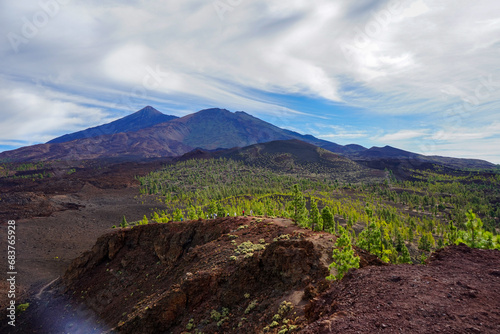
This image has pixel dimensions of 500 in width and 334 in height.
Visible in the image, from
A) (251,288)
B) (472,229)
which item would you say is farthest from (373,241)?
(251,288)

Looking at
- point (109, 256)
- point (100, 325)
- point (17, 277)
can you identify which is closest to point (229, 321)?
point (100, 325)

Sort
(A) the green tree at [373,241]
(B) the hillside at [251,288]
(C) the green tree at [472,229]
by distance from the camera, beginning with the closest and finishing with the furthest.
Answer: (B) the hillside at [251,288] → (C) the green tree at [472,229] → (A) the green tree at [373,241]

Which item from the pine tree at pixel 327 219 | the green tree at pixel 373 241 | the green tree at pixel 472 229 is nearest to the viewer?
the green tree at pixel 472 229

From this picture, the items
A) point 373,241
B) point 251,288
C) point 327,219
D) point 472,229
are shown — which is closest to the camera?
point 472,229

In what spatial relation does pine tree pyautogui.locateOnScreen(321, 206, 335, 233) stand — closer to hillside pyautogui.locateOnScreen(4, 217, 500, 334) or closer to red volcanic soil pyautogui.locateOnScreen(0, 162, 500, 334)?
red volcanic soil pyautogui.locateOnScreen(0, 162, 500, 334)

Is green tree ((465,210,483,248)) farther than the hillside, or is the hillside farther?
green tree ((465,210,483,248))

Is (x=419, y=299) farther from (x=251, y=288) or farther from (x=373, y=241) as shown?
(x=373, y=241)

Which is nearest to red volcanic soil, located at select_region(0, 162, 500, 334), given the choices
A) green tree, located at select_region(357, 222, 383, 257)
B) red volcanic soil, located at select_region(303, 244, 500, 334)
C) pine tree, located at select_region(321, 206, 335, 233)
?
red volcanic soil, located at select_region(303, 244, 500, 334)

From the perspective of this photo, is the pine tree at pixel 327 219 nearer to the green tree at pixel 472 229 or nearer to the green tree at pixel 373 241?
the green tree at pixel 373 241

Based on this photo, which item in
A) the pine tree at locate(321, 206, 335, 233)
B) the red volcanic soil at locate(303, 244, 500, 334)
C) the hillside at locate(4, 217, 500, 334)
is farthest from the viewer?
the pine tree at locate(321, 206, 335, 233)

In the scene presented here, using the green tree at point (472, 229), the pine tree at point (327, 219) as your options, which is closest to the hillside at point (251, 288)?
the green tree at point (472, 229)

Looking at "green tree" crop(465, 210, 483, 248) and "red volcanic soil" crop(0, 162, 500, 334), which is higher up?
"green tree" crop(465, 210, 483, 248)

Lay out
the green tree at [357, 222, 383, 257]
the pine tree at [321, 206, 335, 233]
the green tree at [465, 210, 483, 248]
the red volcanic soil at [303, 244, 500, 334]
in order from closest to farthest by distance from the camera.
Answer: the red volcanic soil at [303, 244, 500, 334]
the green tree at [465, 210, 483, 248]
the green tree at [357, 222, 383, 257]
the pine tree at [321, 206, 335, 233]

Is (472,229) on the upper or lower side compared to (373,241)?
upper
